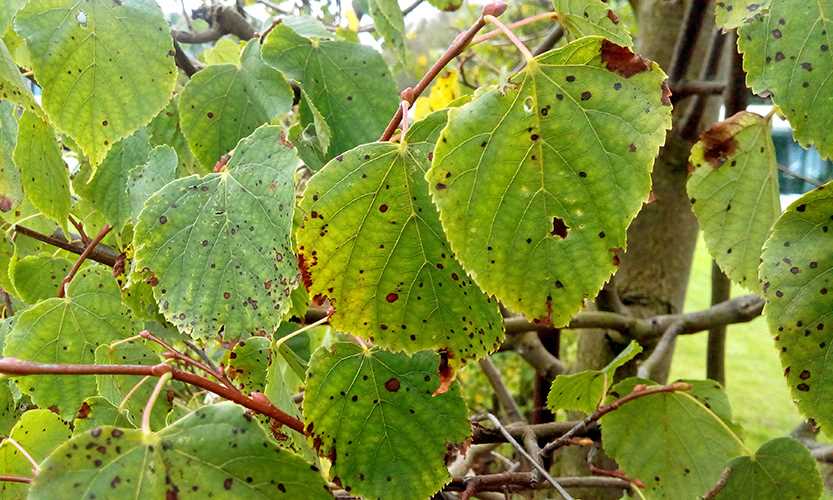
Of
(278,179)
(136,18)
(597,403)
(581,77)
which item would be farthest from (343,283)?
(597,403)

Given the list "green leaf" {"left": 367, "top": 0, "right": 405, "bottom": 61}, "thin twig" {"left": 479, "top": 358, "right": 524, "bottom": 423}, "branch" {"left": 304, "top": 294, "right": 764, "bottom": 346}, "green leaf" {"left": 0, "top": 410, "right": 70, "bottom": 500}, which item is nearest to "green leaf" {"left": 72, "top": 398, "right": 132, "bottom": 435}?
"green leaf" {"left": 0, "top": 410, "right": 70, "bottom": 500}

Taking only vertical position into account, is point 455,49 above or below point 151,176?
above

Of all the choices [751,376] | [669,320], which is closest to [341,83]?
[669,320]

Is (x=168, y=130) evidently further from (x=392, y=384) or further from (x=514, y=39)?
(x=514, y=39)

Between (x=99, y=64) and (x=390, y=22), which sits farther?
(x=390, y=22)

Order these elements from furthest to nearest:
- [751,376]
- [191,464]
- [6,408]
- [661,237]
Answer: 1. [751,376]
2. [661,237]
3. [6,408]
4. [191,464]

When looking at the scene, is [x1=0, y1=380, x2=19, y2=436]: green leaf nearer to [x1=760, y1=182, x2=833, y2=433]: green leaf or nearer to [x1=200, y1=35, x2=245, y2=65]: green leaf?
[x1=200, y1=35, x2=245, y2=65]: green leaf
